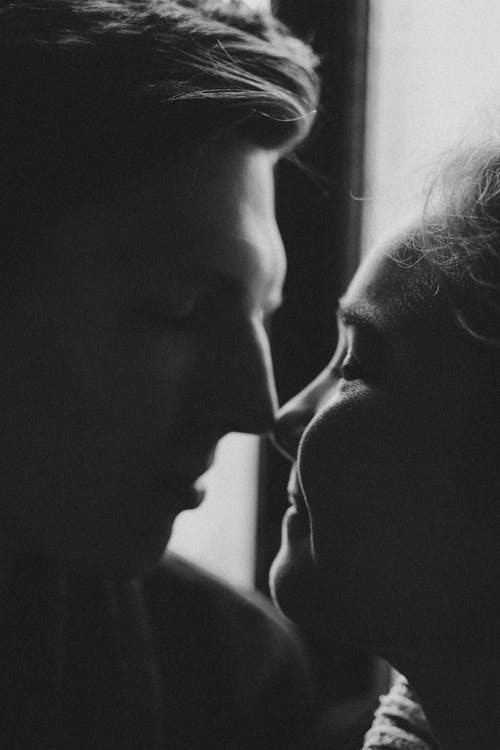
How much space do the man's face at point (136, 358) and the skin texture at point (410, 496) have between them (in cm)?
14

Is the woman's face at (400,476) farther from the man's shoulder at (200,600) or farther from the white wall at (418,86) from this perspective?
the man's shoulder at (200,600)

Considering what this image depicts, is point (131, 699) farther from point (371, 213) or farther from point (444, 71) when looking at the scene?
point (444, 71)

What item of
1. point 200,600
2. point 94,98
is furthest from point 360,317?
point 200,600

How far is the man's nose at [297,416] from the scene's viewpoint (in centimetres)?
84

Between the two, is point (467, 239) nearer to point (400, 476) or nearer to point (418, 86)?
point (400, 476)

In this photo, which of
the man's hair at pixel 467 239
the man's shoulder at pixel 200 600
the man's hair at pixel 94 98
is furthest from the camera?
the man's shoulder at pixel 200 600

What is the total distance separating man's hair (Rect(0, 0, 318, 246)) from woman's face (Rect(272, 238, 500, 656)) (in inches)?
8.8

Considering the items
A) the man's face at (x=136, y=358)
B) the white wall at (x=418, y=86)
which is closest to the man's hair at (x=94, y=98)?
the man's face at (x=136, y=358)

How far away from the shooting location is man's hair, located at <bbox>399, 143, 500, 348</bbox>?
67 centimetres

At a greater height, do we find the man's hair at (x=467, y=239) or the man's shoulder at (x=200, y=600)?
the man's hair at (x=467, y=239)

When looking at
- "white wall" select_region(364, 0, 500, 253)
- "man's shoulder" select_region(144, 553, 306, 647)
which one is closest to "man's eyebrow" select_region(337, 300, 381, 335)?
"white wall" select_region(364, 0, 500, 253)

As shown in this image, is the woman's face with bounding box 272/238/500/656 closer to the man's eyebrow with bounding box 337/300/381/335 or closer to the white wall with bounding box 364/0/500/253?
the man's eyebrow with bounding box 337/300/381/335

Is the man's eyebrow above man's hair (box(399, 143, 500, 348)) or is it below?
below

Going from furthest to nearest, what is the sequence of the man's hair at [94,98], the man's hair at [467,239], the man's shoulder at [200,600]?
the man's shoulder at [200,600] → the man's hair at [94,98] → the man's hair at [467,239]
